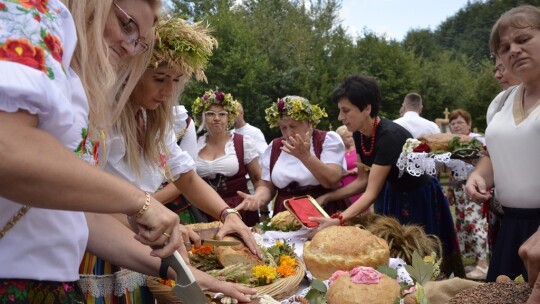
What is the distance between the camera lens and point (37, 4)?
33.4 inches

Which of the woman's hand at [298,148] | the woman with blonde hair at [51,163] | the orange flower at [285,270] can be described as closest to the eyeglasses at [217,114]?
the woman's hand at [298,148]

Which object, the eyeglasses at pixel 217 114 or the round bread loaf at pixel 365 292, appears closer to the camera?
the round bread loaf at pixel 365 292

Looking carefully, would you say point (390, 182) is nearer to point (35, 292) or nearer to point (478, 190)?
point (478, 190)

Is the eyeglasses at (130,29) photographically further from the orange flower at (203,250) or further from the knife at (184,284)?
the orange flower at (203,250)

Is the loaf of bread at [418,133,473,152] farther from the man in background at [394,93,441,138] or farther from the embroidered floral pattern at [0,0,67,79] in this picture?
the embroidered floral pattern at [0,0,67,79]

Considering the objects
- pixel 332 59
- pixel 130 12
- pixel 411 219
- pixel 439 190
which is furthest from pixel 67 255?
pixel 332 59

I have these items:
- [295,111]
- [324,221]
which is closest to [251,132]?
[295,111]

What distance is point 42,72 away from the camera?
80 cm

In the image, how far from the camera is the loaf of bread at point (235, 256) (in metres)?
1.97

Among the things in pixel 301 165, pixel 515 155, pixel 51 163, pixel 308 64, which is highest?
pixel 51 163

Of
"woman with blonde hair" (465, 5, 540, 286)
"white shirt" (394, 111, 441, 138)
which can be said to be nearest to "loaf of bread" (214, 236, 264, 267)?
"woman with blonde hair" (465, 5, 540, 286)

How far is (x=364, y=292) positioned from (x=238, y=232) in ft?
2.16

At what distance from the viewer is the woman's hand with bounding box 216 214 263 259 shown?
2097 millimetres

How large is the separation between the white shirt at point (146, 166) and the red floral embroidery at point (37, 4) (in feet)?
3.62
